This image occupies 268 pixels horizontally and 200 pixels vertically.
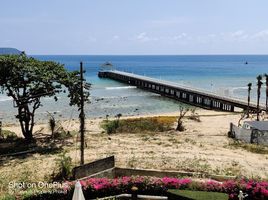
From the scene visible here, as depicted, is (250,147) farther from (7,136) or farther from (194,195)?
(7,136)

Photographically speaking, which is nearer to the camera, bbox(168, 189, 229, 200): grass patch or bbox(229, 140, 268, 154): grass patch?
bbox(168, 189, 229, 200): grass patch

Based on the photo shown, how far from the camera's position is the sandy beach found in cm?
1766

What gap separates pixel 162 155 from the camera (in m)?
20.1

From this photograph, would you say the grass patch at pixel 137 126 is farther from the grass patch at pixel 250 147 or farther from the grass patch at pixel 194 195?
the grass patch at pixel 194 195

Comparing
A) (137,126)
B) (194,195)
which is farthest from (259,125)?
(194,195)

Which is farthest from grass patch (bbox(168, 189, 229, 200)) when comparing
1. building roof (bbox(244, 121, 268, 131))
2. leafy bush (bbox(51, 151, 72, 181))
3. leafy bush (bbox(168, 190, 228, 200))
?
building roof (bbox(244, 121, 268, 131))

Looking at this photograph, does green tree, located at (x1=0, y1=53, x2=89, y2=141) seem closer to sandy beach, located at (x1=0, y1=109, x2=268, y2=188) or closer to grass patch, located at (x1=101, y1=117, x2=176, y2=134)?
sandy beach, located at (x1=0, y1=109, x2=268, y2=188)

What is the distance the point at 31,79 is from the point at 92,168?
10.6m

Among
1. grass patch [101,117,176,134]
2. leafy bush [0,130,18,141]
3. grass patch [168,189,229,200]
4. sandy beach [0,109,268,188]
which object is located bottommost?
leafy bush [0,130,18,141]

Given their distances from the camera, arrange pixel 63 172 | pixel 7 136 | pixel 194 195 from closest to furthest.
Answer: pixel 194 195
pixel 63 172
pixel 7 136

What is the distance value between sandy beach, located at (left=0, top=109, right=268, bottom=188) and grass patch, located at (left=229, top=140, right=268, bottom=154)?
37cm

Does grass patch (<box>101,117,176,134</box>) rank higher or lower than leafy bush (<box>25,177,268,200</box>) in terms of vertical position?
lower

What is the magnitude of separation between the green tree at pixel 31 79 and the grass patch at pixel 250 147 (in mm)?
9849

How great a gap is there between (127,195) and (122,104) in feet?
129
